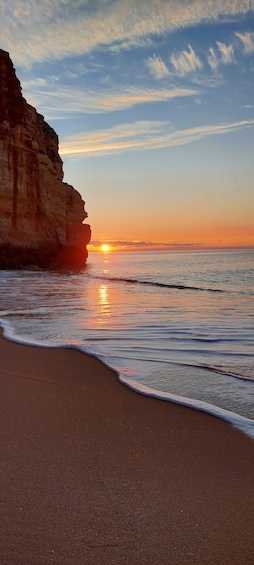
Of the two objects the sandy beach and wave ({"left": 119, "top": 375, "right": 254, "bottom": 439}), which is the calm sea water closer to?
wave ({"left": 119, "top": 375, "right": 254, "bottom": 439})

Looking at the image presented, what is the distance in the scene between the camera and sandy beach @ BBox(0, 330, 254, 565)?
1.70 meters

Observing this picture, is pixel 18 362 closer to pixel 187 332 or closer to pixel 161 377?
pixel 161 377

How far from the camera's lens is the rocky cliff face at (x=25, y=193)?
97.2ft

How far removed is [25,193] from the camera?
103 ft

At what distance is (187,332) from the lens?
7168 mm

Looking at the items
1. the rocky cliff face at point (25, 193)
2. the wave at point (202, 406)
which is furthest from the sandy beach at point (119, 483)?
the rocky cliff face at point (25, 193)

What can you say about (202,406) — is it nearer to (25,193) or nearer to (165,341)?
(165,341)

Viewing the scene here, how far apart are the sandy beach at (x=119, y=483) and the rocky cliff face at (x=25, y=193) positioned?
27417mm

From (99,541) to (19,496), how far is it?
0.50 metres

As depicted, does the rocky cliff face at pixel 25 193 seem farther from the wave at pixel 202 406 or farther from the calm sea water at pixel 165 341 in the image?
the wave at pixel 202 406

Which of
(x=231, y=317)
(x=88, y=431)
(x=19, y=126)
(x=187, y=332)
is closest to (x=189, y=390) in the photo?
(x=88, y=431)

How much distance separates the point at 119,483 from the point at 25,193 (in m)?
31.2

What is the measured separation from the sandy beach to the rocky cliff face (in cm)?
2742

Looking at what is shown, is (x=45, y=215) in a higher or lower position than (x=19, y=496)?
higher
